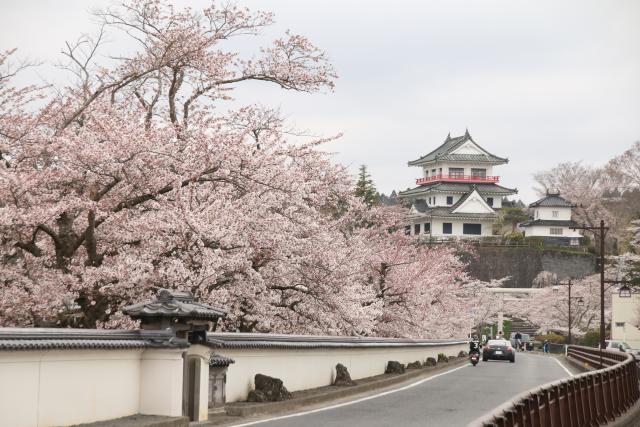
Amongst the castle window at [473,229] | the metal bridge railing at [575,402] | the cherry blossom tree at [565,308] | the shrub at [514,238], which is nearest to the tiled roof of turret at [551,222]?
the shrub at [514,238]

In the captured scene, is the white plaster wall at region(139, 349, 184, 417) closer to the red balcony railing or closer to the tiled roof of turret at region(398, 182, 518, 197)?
the tiled roof of turret at region(398, 182, 518, 197)

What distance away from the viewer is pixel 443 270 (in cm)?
5900

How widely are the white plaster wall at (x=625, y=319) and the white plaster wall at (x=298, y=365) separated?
5424 cm

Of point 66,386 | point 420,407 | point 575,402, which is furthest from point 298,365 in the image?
point 66,386

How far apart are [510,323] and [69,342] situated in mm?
95674

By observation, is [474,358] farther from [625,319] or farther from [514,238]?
[514,238]

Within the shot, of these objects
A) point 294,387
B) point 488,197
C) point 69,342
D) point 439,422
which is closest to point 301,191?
point 294,387

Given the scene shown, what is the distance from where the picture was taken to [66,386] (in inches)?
477

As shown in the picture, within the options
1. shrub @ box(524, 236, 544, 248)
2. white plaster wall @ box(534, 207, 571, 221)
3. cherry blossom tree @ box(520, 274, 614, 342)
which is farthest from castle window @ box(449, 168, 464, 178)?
cherry blossom tree @ box(520, 274, 614, 342)

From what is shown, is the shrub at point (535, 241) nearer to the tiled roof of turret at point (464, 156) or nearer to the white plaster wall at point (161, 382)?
the tiled roof of turret at point (464, 156)

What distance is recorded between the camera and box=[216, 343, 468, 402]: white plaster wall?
1695cm

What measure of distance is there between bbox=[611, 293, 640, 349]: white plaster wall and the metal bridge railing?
193ft

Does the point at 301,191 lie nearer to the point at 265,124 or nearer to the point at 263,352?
the point at 265,124

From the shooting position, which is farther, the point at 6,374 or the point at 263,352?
the point at 263,352
